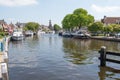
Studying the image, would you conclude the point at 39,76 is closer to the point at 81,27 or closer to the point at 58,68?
the point at 58,68

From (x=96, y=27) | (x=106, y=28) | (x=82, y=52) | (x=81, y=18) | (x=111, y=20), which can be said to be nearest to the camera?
(x=82, y=52)

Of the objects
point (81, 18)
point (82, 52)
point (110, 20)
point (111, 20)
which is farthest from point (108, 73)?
point (110, 20)

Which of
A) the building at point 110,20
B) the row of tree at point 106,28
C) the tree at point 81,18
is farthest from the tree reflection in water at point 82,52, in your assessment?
the building at point 110,20

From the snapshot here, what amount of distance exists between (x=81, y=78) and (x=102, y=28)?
8689 cm

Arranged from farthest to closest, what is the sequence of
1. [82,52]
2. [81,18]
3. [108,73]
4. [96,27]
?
[81,18]
[96,27]
[82,52]
[108,73]

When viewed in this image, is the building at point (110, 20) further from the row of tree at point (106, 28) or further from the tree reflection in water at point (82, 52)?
the tree reflection in water at point (82, 52)

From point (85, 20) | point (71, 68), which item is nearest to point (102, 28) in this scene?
point (85, 20)

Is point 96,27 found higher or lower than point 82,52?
higher

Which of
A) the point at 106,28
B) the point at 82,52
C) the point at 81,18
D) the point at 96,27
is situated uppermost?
the point at 81,18

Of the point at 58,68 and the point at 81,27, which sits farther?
the point at 81,27

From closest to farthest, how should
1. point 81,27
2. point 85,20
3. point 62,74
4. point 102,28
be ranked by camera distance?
1. point 62,74
2. point 102,28
3. point 85,20
4. point 81,27

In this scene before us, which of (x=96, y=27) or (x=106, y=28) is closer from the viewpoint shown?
(x=106, y=28)

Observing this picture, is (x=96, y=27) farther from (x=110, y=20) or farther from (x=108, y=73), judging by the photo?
(x=108, y=73)

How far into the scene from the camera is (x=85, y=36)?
317 feet
